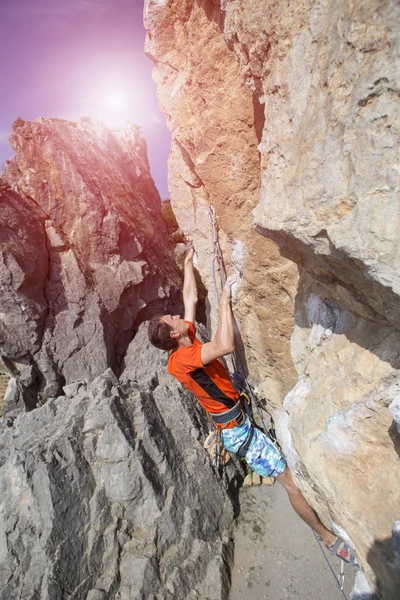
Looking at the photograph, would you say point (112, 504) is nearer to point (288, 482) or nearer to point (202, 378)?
point (288, 482)

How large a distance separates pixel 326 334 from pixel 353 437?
2.69 feet

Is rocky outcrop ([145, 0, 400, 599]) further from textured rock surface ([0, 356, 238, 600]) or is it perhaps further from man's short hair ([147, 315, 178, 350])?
textured rock surface ([0, 356, 238, 600])

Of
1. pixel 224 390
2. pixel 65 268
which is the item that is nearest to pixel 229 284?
pixel 224 390

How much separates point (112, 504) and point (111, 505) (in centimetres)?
2

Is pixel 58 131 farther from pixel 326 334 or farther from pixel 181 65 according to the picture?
pixel 326 334

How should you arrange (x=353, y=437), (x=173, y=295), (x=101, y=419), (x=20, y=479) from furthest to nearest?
1. (x=173, y=295)
2. (x=101, y=419)
3. (x=20, y=479)
4. (x=353, y=437)

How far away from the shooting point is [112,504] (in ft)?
17.9

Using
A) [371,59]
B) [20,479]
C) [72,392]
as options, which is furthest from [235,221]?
[72,392]

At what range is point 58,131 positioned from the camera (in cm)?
1222

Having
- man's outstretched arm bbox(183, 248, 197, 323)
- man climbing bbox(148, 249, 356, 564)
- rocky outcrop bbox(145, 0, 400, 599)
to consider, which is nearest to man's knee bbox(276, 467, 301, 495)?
man climbing bbox(148, 249, 356, 564)

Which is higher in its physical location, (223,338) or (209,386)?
(223,338)

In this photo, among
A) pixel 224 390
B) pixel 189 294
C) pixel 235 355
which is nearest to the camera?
pixel 224 390

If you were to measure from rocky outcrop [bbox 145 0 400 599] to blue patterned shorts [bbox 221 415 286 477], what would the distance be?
3.08 ft

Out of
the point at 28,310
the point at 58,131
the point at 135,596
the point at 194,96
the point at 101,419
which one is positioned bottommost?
the point at 135,596
